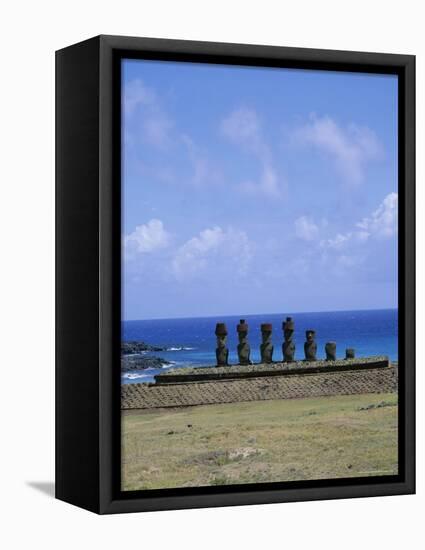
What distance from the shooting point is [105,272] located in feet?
40.8

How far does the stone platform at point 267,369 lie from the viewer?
12.8 m

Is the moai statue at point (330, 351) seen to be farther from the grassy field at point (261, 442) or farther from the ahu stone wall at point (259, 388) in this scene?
the grassy field at point (261, 442)

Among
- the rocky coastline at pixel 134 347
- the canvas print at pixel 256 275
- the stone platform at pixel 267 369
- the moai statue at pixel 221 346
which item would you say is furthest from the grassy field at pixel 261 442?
the rocky coastline at pixel 134 347

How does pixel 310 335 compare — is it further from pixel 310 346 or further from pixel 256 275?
pixel 256 275

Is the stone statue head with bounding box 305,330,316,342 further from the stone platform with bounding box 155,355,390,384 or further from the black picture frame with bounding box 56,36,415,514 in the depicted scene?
the black picture frame with bounding box 56,36,415,514

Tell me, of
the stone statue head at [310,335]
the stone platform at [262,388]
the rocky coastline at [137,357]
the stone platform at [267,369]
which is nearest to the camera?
the rocky coastline at [137,357]

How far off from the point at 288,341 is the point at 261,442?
0.81 metres

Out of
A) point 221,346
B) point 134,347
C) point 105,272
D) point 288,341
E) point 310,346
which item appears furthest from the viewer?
point 310,346

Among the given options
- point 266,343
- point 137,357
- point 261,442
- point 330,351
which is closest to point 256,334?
point 266,343

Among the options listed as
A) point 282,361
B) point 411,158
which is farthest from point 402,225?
point 282,361

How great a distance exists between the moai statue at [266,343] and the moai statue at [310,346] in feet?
0.98

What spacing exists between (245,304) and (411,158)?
6.00 ft

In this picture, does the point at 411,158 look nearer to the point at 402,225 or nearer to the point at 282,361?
the point at 402,225

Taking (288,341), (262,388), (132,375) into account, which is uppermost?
(288,341)
